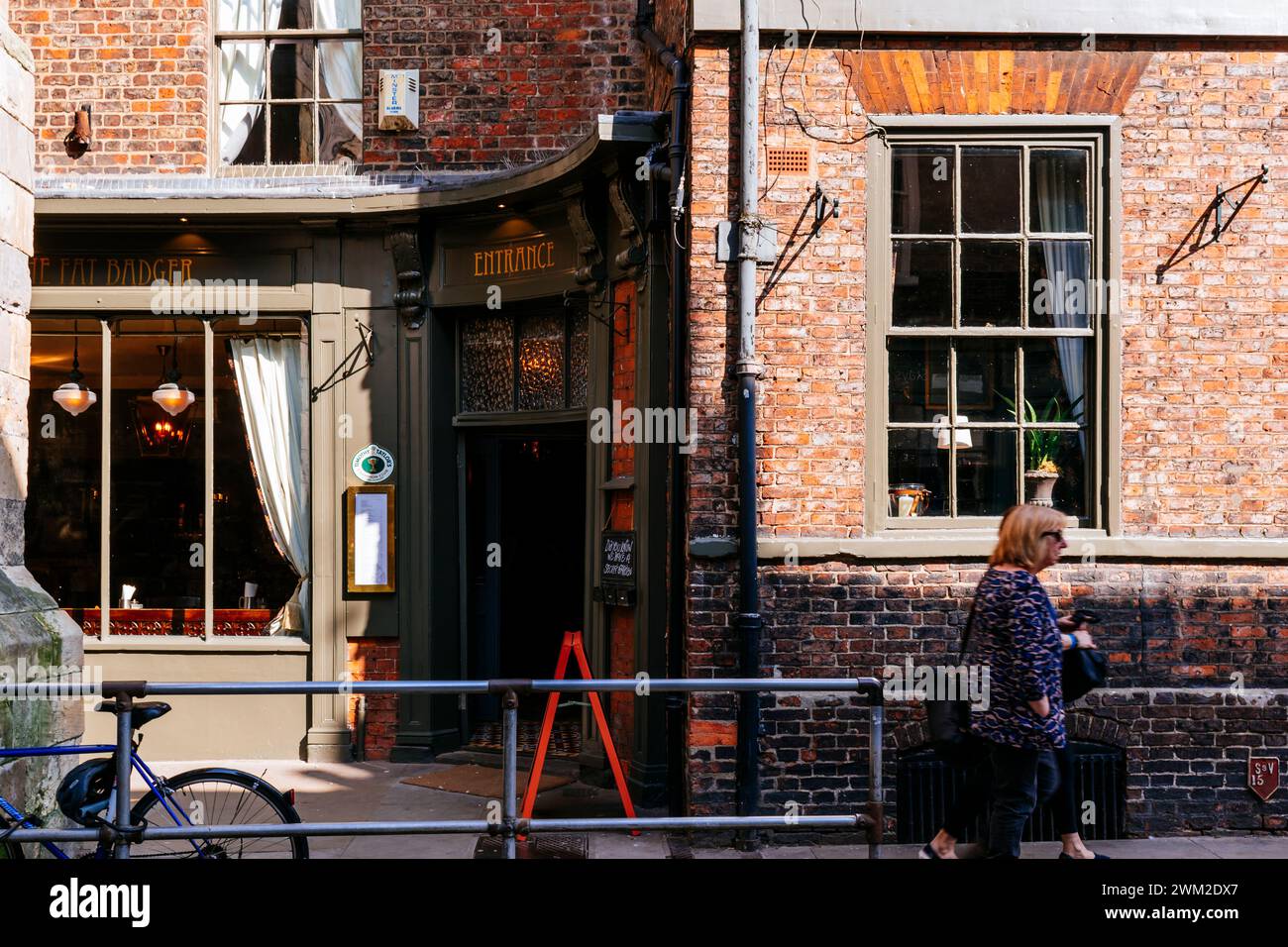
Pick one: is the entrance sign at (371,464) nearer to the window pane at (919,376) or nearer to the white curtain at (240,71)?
the white curtain at (240,71)

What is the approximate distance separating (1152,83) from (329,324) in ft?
18.9

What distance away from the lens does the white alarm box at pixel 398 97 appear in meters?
8.52

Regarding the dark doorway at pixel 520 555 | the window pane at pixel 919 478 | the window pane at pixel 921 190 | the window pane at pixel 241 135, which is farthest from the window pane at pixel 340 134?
the window pane at pixel 919 478

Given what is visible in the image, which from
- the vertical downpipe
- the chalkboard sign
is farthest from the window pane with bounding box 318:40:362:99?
the chalkboard sign

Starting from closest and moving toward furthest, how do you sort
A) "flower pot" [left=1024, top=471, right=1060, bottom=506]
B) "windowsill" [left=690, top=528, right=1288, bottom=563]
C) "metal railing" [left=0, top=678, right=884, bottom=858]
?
"metal railing" [left=0, top=678, right=884, bottom=858] < "windowsill" [left=690, top=528, right=1288, bottom=563] < "flower pot" [left=1024, top=471, right=1060, bottom=506]

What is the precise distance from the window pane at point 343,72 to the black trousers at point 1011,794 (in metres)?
6.73

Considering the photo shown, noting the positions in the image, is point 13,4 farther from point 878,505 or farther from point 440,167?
point 878,505

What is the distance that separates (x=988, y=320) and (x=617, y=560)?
276cm

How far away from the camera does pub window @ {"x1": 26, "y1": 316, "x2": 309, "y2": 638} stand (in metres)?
8.75

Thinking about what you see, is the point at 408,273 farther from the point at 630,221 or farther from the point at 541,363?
the point at 630,221

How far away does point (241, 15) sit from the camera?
8875 millimetres

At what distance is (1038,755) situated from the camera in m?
5.00

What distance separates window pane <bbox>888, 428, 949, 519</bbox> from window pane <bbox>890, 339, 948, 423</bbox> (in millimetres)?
131

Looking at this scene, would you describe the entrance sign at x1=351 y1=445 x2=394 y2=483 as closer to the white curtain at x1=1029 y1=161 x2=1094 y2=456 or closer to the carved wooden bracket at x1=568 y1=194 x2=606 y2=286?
the carved wooden bracket at x1=568 y1=194 x2=606 y2=286
